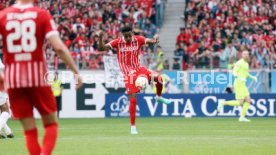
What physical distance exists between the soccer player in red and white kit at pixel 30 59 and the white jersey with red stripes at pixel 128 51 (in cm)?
945

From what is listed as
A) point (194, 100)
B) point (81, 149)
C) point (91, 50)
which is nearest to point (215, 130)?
point (81, 149)

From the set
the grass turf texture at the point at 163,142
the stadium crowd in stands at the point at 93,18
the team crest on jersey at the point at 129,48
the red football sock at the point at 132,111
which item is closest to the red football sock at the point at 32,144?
the grass turf texture at the point at 163,142

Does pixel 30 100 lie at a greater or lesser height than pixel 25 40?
lesser

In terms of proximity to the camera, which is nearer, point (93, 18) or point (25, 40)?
point (25, 40)

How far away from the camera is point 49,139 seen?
33.3 ft

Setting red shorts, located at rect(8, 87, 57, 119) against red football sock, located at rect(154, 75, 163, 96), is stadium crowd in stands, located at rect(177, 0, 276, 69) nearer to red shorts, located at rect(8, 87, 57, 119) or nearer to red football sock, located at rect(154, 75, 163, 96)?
red football sock, located at rect(154, 75, 163, 96)

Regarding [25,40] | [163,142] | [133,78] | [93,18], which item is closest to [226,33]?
[93,18]

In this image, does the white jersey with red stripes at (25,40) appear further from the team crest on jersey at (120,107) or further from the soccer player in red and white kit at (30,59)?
the team crest on jersey at (120,107)

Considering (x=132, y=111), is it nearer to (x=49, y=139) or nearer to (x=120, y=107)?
(x=49, y=139)

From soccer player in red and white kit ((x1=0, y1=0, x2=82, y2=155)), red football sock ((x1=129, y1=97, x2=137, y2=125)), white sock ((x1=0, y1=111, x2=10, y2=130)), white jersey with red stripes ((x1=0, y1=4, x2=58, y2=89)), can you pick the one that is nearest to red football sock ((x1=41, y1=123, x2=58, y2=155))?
soccer player in red and white kit ((x1=0, y1=0, x2=82, y2=155))

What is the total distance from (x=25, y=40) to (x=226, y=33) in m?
24.3

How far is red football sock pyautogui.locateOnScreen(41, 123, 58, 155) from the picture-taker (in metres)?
10.1

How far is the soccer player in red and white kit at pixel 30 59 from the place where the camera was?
9945mm

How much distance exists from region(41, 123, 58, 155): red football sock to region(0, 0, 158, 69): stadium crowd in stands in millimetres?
22026
